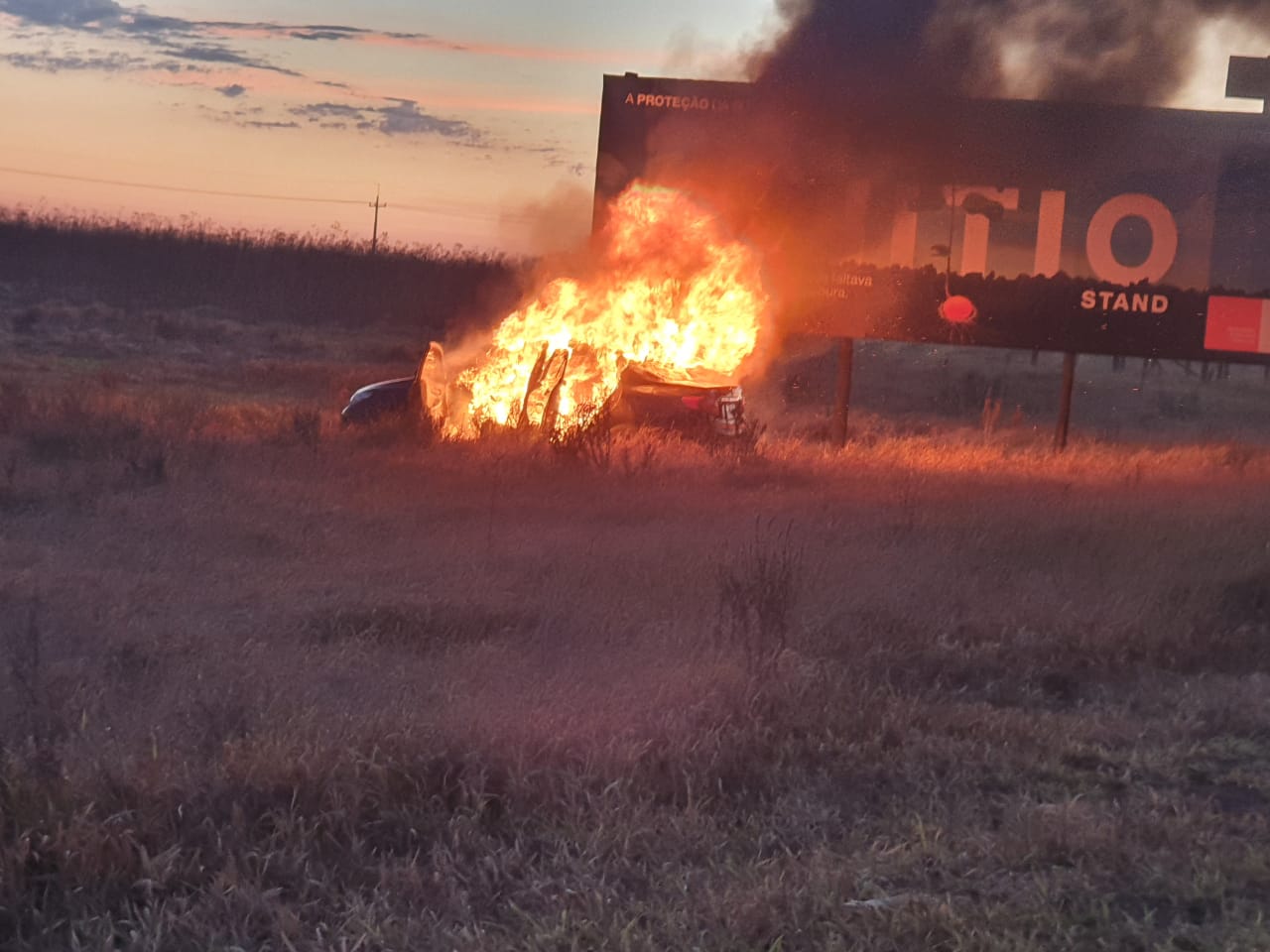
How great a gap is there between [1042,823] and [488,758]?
1941 millimetres

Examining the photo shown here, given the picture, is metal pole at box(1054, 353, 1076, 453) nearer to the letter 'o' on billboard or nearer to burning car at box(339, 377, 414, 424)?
the letter 'o' on billboard

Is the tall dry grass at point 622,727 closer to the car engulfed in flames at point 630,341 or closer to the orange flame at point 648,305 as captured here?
the car engulfed in flames at point 630,341

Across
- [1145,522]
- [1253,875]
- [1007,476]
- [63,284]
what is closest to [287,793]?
[1253,875]

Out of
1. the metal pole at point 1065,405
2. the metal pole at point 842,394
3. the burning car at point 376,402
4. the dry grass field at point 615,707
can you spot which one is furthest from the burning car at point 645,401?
the metal pole at point 1065,405

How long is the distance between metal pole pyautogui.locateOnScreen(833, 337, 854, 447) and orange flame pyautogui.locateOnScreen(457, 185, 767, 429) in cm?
132

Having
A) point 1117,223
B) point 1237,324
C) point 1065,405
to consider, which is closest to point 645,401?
point 1065,405

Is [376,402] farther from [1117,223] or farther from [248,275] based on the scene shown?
[248,275]

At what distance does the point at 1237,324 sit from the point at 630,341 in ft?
26.8

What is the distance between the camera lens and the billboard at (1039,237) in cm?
1867

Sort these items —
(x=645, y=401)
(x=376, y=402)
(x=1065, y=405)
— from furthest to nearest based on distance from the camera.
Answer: (x=1065, y=405) < (x=376, y=402) < (x=645, y=401)

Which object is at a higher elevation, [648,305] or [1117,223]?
[1117,223]

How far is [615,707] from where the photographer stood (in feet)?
18.8

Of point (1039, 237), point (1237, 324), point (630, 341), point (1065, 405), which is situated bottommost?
point (1065, 405)

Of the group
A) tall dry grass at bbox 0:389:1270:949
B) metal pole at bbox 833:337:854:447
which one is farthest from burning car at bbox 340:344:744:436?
tall dry grass at bbox 0:389:1270:949
